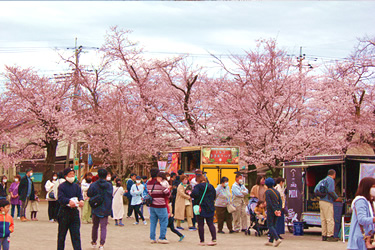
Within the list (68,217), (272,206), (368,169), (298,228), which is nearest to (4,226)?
(68,217)

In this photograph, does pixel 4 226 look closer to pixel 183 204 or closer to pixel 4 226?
pixel 4 226

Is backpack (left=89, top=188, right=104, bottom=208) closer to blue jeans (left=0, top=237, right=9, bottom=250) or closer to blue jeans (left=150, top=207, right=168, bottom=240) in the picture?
blue jeans (left=150, top=207, right=168, bottom=240)

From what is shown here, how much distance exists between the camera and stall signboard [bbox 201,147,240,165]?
1955 centimetres

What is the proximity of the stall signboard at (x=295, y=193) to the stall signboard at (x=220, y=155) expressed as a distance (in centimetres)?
377

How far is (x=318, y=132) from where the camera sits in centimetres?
2662

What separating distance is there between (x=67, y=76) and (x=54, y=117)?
10.7 ft

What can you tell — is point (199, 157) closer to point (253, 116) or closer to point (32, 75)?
point (253, 116)

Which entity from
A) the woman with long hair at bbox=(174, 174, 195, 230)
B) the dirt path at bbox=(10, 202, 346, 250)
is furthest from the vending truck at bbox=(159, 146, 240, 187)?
the dirt path at bbox=(10, 202, 346, 250)

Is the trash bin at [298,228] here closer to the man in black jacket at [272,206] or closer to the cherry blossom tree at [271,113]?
the man in black jacket at [272,206]

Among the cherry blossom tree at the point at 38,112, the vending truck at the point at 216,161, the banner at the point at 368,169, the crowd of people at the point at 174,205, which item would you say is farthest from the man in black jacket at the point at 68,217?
the cherry blossom tree at the point at 38,112

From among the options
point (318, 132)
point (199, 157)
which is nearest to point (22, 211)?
point (199, 157)

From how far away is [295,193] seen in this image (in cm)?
1627

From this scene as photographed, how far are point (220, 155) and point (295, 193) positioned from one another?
4288mm

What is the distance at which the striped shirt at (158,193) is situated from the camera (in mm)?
12109
